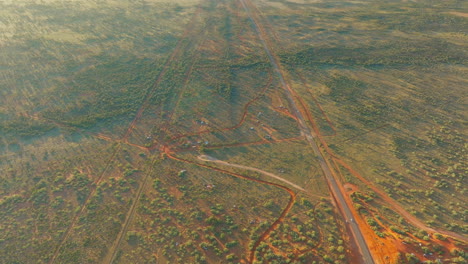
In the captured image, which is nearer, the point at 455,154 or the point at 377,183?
the point at 377,183

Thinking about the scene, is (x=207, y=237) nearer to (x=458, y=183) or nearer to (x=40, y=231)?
(x=40, y=231)

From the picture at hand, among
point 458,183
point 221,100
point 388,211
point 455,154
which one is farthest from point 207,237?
point 455,154

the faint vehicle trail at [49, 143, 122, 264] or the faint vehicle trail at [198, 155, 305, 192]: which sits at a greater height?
the faint vehicle trail at [198, 155, 305, 192]

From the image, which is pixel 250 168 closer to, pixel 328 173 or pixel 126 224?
pixel 328 173

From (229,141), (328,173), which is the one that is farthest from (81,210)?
(328,173)

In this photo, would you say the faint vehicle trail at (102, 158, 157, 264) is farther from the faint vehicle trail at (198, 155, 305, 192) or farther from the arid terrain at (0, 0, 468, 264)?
the faint vehicle trail at (198, 155, 305, 192)

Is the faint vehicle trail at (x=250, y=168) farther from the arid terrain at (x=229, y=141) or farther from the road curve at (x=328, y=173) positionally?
the road curve at (x=328, y=173)

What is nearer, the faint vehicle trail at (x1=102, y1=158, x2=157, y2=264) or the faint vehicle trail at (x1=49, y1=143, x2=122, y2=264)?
the faint vehicle trail at (x1=102, y1=158, x2=157, y2=264)

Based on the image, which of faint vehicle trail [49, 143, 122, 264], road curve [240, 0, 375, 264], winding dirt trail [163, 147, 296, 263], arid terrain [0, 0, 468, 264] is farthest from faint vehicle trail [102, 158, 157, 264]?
road curve [240, 0, 375, 264]

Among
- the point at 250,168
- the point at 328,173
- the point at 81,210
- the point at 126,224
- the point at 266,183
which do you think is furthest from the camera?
the point at 250,168
